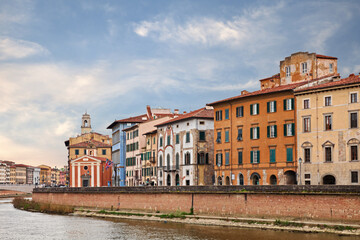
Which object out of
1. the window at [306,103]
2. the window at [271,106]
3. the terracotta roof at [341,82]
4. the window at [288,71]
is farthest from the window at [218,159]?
the terracotta roof at [341,82]

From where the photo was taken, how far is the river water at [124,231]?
42659 millimetres

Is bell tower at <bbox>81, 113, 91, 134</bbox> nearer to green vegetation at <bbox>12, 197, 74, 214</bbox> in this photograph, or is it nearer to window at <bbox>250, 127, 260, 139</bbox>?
green vegetation at <bbox>12, 197, 74, 214</bbox>

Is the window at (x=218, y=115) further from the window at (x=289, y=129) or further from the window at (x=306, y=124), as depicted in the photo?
the window at (x=306, y=124)

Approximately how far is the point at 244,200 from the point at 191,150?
23.1 m

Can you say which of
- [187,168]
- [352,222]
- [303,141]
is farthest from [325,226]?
[187,168]

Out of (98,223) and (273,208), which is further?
(98,223)

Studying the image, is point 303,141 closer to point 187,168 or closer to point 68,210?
point 187,168

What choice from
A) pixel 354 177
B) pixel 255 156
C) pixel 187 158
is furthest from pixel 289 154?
pixel 187 158

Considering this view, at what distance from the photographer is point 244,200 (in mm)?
49156

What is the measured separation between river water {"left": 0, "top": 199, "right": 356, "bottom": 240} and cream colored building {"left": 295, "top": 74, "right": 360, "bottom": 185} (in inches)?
444

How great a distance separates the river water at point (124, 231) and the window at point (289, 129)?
537 inches

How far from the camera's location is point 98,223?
5672 centimetres

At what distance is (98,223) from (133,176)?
122 ft

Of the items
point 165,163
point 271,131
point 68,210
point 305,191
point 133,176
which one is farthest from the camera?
point 133,176
